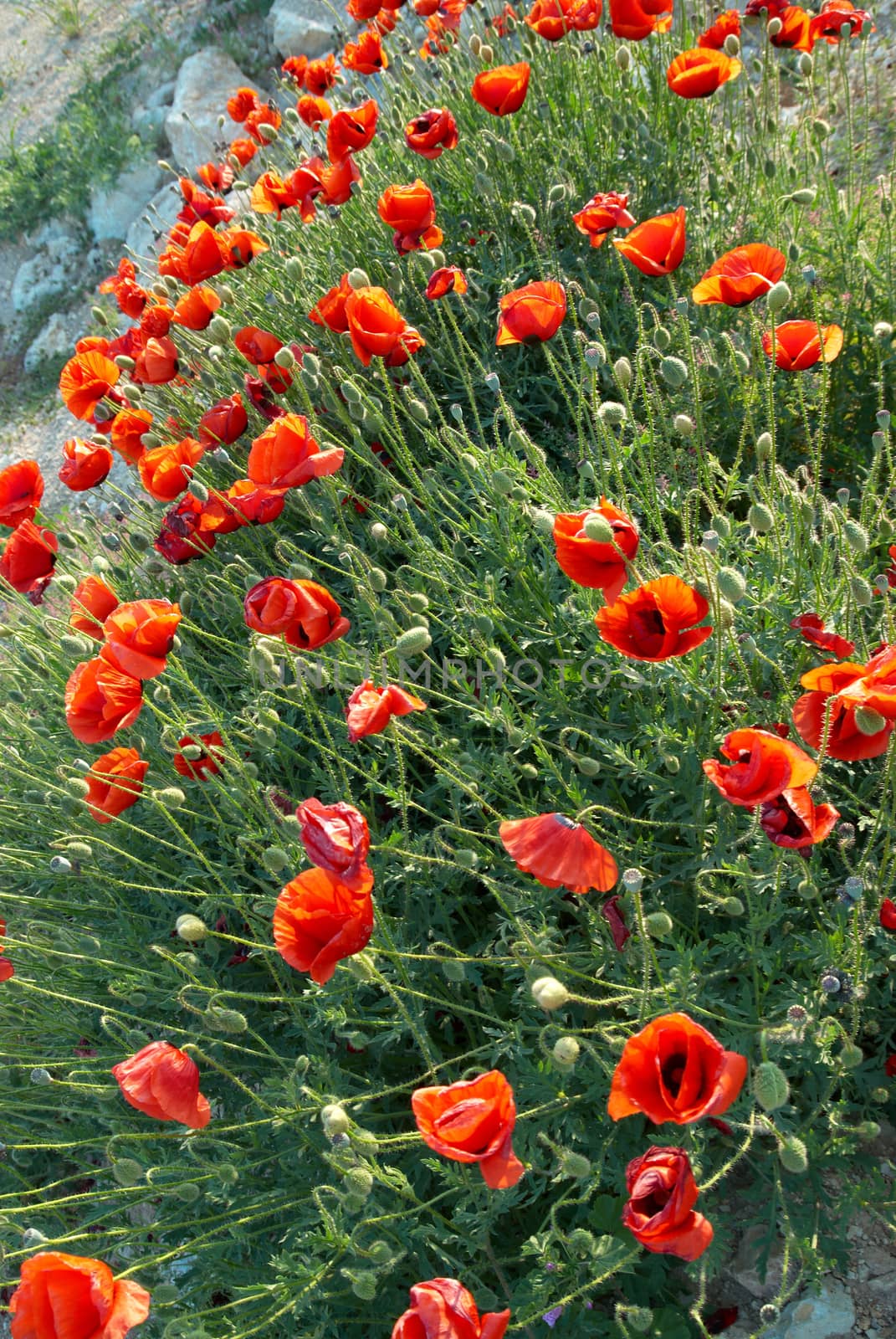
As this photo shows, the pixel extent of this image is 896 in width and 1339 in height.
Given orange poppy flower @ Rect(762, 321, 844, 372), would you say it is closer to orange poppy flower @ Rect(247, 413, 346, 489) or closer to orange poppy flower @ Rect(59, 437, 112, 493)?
orange poppy flower @ Rect(247, 413, 346, 489)

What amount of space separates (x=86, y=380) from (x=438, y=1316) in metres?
2.75

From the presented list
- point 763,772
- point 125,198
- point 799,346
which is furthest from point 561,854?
point 125,198

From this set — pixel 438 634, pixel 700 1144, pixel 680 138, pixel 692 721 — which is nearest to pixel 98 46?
pixel 680 138

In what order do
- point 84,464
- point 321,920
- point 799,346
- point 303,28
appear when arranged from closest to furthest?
point 321,920 < point 799,346 < point 84,464 < point 303,28

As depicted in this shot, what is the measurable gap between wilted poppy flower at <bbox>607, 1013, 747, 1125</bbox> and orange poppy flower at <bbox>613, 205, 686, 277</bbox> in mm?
1663

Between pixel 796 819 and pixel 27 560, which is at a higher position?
pixel 27 560

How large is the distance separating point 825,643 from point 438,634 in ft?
3.77

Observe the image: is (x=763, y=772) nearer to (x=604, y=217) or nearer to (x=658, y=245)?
(x=658, y=245)

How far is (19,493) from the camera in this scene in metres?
2.77

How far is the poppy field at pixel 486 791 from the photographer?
5.50 feet

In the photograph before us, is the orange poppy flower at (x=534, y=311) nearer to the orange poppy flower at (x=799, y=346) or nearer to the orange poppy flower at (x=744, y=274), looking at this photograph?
the orange poppy flower at (x=744, y=274)

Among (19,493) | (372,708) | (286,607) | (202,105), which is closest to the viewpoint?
(372,708)

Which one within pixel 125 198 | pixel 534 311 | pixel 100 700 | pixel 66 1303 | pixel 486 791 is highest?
pixel 534 311

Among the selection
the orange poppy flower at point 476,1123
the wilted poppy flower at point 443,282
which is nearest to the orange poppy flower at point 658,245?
the wilted poppy flower at point 443,282
